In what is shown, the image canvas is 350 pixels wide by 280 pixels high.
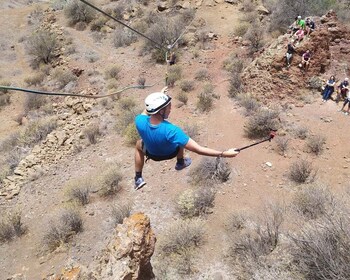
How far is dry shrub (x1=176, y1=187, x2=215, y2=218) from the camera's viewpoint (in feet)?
28.7

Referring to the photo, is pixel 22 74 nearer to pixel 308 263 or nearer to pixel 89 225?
pixel 89 225

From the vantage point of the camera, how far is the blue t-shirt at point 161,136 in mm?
4520

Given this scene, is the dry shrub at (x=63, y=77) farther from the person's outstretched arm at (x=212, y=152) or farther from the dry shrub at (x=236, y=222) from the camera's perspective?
the person's outstretched arm at (x=212, y=152)

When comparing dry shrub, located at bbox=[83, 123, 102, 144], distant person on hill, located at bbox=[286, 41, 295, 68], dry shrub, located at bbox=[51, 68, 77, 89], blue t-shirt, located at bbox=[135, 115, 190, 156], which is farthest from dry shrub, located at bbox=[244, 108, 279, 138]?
dry shrub, located at bbox=[51, 68, 77, 89]

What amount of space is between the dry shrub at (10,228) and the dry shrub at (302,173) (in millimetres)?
7651

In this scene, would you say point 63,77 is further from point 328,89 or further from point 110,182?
point 328,89

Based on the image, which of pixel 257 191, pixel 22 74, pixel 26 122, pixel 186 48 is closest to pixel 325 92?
pixel 257 191

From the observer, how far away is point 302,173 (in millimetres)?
9359

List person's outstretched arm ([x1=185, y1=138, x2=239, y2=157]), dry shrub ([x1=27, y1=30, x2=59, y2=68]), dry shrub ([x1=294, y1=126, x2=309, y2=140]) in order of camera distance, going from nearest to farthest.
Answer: person's outstretched arm ([x1=185, y1=138, x2=239, y2=157])
dry shrub ([x1=294, y1=126, x2=309, y2=140])
dry shrub ([x1=27, y1=30, x2=59, y2=68])

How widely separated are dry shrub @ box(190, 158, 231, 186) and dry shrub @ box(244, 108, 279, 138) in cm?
226

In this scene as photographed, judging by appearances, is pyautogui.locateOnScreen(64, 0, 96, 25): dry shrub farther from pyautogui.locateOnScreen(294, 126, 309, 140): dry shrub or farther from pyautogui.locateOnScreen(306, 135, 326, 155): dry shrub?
pyautogui.locateOnScreen(306, 135, 326, 155): dry shrub

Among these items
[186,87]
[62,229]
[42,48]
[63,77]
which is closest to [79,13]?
[42,48]

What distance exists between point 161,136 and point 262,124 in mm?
7714

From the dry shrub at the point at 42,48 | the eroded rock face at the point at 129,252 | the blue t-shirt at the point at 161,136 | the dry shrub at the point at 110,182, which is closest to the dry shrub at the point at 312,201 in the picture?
the eroded rock face at the point at 129,252
